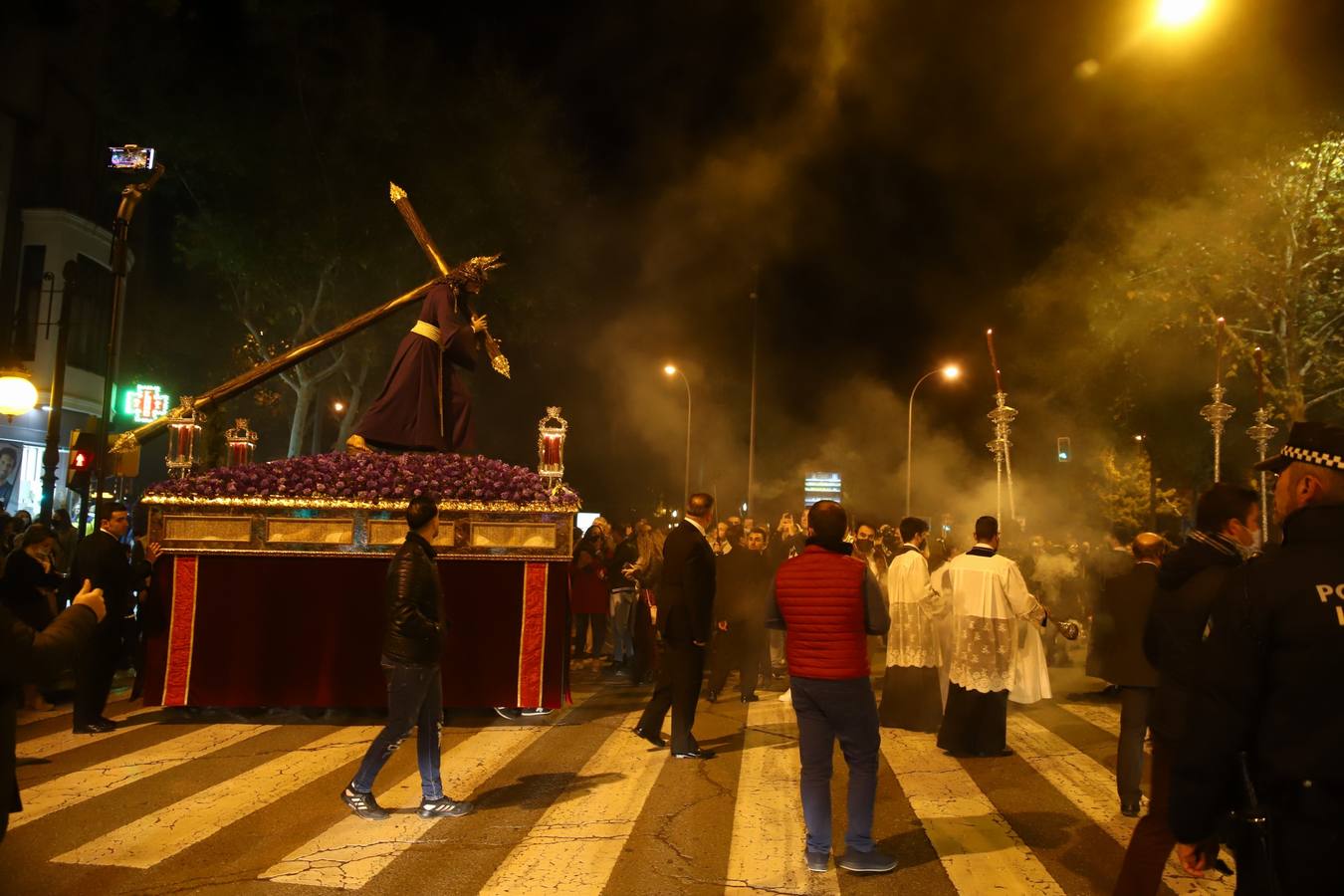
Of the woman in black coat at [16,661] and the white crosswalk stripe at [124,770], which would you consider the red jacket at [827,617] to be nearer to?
the woman in black coat at [16,661]

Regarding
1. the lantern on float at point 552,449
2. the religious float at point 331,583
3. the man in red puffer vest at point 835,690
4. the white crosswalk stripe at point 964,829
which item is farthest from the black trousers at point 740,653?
the man in red puffer vest at point 835,690

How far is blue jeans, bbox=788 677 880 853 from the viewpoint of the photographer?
4.44m

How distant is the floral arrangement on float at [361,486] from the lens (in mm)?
7832

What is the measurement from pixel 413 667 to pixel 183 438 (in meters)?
5.23

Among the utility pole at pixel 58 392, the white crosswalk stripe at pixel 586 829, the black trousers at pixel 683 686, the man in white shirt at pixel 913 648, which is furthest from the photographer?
the utility pole at pixel 58 392

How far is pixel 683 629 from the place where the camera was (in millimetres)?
6832

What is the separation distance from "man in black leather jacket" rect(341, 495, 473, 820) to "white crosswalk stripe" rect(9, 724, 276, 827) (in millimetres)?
1690

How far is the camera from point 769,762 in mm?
6707

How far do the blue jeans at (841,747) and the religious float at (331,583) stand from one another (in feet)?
12.7

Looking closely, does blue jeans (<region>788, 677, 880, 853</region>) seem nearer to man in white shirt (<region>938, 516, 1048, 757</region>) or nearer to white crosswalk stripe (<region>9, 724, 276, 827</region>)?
man in white shirt (<region>938, 516, 1048, 757</region>)

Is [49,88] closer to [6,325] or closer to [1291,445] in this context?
[6,325]

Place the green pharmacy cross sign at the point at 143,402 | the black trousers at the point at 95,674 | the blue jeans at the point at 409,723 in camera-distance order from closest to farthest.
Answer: the blue jeans at the point at 409,723 < the black trousers at the point at 95,674 < the green pharmacy cross sign at the point at 143,402

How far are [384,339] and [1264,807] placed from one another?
73.7ft

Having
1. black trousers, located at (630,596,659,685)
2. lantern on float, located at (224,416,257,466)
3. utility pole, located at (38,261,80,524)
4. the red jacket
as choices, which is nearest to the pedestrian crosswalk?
the red jacket
